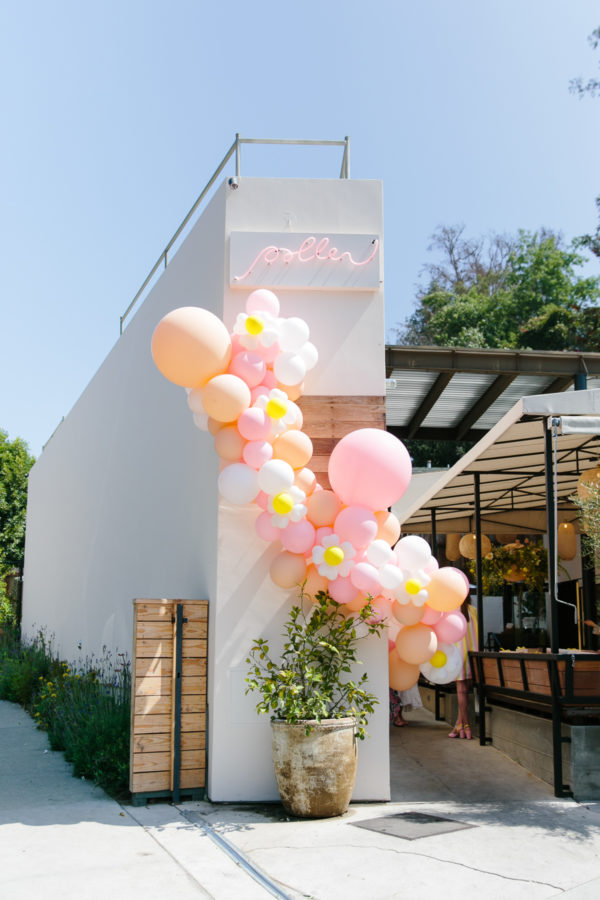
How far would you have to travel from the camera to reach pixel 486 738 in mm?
8484

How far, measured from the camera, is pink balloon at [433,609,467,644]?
6152 mm

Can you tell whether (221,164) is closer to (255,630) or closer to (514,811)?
(255,630)

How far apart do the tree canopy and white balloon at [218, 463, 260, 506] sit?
2509cm

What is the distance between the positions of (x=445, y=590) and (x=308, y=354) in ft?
6.48

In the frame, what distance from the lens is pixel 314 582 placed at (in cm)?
613

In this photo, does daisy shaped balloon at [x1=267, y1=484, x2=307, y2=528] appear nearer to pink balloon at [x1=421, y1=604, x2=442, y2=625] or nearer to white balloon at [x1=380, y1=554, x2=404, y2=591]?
white balloon at [x1=380, y1=554, x2=404, y2=591]

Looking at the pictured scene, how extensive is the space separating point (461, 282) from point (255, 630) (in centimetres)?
3527

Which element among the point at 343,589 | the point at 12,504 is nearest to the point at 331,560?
the point at 343,589

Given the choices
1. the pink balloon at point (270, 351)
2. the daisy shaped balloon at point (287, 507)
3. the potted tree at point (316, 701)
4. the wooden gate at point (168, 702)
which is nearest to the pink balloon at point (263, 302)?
the pink balloon at point (270, 351)

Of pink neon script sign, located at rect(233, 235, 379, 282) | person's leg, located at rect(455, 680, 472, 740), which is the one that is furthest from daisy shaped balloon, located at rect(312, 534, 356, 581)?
person's leg, located at rect(455, 680, 472, 740)

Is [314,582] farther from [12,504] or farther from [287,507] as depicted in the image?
[12,504]

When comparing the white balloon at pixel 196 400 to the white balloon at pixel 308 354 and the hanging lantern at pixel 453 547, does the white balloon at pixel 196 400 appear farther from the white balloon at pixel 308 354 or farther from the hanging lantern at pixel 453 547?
the hanging lantern at pixel 453 547

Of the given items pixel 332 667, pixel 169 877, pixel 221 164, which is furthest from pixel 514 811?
pixel 221 164

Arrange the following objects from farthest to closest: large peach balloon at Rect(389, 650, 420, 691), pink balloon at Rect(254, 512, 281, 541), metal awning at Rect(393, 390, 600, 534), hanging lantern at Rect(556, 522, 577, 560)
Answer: hanging lantern at Rect(556, 522, 577, 560) < large peach balloon at Rect(389, 650, 420, 691) < metal awning at Rect(393, 390, 600, 534) < pink balloon at Rect(254, 512, 281, 541)
